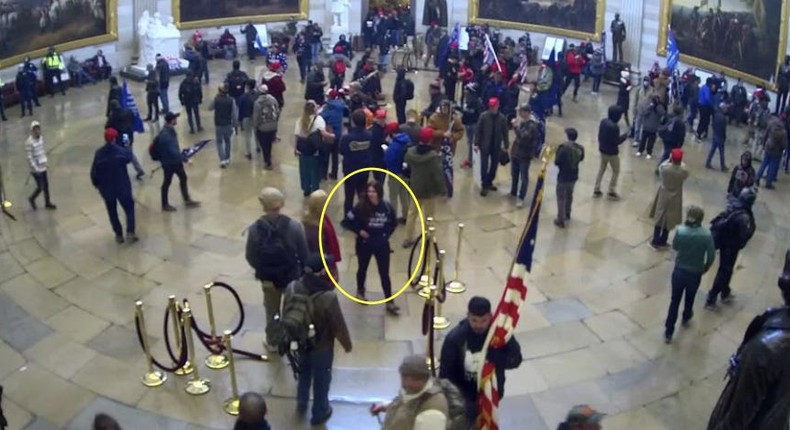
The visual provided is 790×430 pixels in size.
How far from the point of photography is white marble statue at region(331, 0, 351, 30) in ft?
93.9

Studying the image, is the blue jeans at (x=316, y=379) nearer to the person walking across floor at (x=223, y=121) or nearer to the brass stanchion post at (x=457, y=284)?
the brass stanchion post at (x=457, y=284)

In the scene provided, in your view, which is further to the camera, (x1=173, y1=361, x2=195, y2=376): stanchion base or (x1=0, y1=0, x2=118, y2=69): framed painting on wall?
(x1=0, y1=0, x2=118, y2=69): framed painting on wall

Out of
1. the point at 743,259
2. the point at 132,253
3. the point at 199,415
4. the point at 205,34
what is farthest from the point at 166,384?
the point at 205,34

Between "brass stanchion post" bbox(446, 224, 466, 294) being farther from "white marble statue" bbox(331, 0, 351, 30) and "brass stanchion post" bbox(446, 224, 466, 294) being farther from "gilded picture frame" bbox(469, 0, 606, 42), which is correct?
"white marble statue" bbox(331, 0, 351, 30)

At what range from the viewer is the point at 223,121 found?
54.5 feet

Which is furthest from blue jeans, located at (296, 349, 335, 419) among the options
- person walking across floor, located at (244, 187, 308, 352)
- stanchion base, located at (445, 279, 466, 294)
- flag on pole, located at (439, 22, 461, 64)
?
flag on pole, located at (439, 22, 461, 64)

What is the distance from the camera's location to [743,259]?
13773mm

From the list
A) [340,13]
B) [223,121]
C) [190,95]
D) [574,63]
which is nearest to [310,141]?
[223,121]

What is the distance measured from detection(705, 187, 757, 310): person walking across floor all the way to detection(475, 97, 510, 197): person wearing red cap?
14.3 ft

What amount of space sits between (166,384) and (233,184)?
266 inches

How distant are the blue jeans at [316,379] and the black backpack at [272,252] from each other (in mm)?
1274

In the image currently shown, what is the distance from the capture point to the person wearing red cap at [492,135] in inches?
598

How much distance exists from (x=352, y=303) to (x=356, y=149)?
9.31 feet

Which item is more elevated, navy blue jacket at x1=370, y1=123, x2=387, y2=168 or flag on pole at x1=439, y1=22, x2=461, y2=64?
flag on pole at x1=439, y1=22, x2=461, y2=64
